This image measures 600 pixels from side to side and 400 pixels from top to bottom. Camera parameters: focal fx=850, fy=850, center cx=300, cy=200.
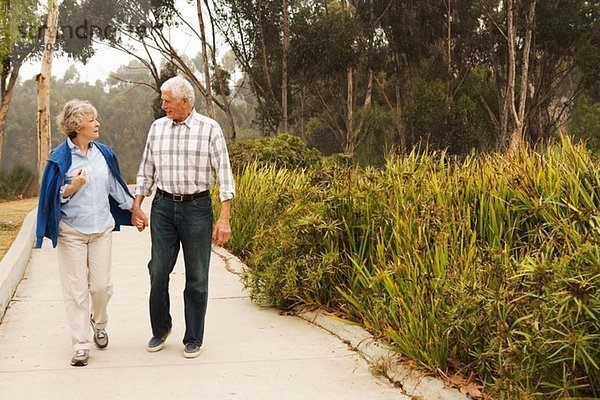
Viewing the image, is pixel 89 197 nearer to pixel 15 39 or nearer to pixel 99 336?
pixel 99 336

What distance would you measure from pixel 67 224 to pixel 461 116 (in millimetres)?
31766

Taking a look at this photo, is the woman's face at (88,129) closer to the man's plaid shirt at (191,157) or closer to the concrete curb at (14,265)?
the man's plaid shirt at (191,157)

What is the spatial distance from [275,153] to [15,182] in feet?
39.8

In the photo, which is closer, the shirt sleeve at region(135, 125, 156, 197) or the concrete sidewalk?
the concrete sidewalk

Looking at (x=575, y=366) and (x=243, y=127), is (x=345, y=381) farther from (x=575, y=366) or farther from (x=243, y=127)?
(x=243, y=127)

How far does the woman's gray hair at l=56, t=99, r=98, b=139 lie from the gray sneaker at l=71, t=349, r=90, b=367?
1.36 meters

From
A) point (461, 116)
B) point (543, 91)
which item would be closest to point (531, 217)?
point (461, 116)

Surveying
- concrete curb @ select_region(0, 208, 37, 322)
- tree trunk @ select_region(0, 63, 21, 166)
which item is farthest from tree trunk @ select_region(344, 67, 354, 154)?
concrete curb @ select_region(0, 208, 37, 322)

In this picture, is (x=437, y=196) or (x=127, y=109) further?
(x=127, y=109)

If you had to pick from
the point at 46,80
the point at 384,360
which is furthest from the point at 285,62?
the point at 384,360

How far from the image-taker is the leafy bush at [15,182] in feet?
87.3

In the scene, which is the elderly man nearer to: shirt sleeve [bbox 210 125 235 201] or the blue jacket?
shirt sleeve [bbox 210 125 235 201]

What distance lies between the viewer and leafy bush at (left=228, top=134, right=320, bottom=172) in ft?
59.1

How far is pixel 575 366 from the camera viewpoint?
379 centimetres
